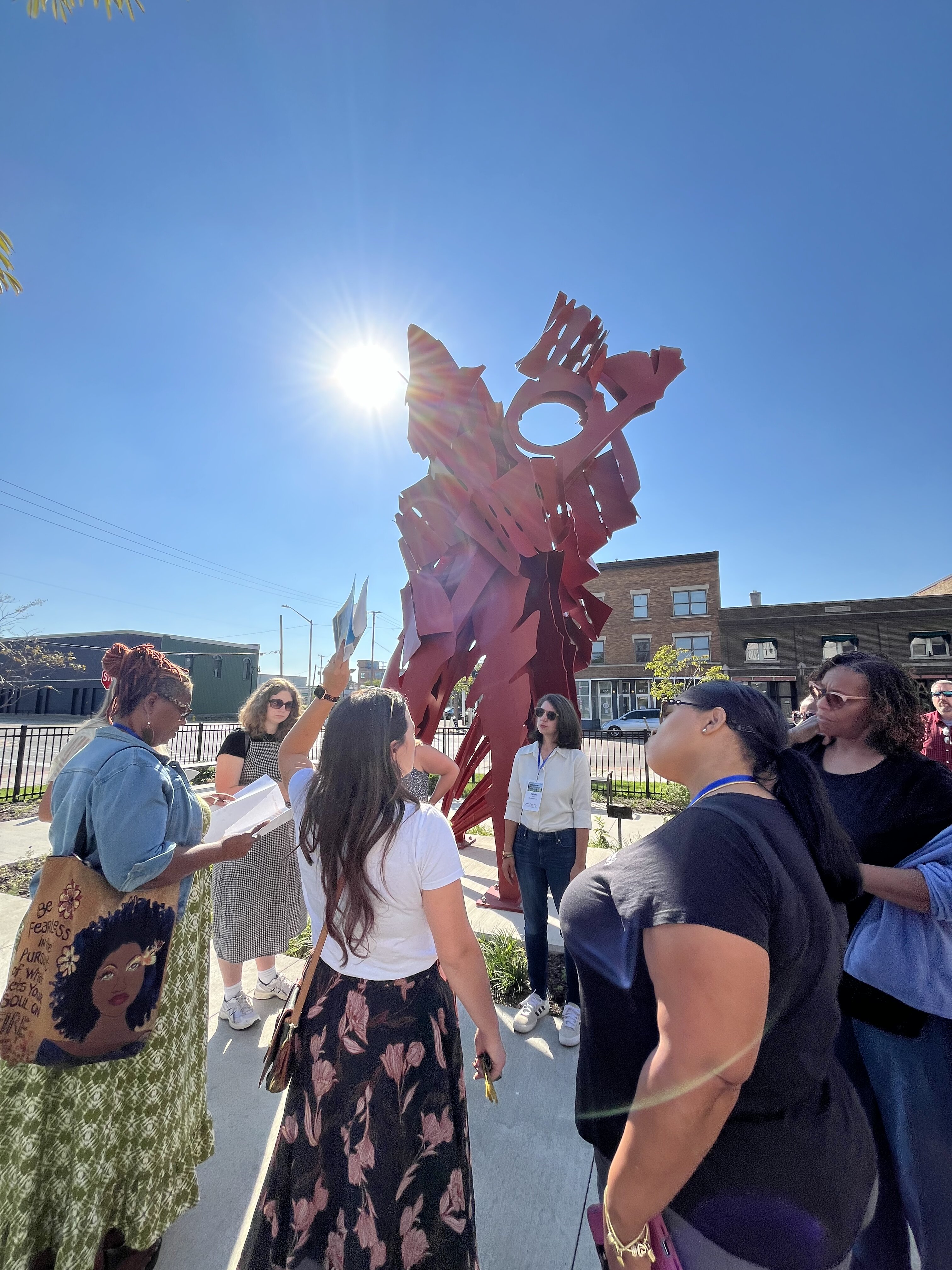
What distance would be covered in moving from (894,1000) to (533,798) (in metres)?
2.02

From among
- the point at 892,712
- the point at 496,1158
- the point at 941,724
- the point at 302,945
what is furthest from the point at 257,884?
the point at 941,724

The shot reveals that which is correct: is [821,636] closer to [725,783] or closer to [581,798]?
[581,798]

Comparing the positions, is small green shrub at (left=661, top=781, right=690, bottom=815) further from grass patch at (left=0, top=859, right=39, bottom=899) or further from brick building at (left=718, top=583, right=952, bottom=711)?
brick building at (left=718, top=583, right=952, bottom=711)

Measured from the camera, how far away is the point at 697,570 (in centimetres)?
2995

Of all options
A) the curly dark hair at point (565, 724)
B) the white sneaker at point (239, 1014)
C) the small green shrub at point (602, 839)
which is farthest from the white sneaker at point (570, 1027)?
the small green shrub at point (602, 839)

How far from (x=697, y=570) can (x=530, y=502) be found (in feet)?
91.1

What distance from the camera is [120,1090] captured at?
176 centimetres

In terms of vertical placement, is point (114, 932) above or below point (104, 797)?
below

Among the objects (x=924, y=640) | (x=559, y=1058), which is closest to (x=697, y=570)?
(x=924, y=640)

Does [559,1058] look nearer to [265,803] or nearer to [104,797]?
[265,803]

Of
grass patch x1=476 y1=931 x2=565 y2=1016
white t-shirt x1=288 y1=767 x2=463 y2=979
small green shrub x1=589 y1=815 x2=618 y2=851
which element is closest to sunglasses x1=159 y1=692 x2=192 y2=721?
white t-shirt x1=288 y1=767 x2=463 y2=979

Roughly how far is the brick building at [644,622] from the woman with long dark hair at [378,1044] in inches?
1116

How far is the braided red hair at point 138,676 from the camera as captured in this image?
75.7 inches

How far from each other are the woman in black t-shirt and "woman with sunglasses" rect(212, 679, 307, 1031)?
2504 mm
